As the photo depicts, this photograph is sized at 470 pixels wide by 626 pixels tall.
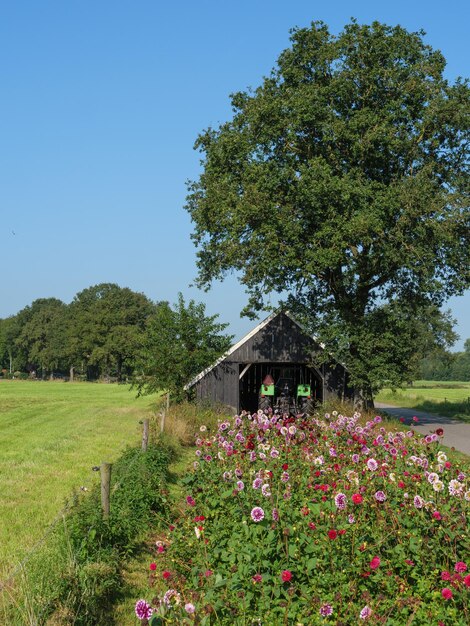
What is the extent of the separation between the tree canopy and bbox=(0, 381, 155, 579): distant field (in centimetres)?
892

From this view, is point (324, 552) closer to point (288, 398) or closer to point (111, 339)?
point (288, 398)

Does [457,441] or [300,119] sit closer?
[457,441]

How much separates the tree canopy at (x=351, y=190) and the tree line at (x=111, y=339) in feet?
8.87

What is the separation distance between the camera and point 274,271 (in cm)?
2675

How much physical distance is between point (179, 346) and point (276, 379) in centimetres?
747

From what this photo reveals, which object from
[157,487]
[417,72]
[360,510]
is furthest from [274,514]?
[417,72]

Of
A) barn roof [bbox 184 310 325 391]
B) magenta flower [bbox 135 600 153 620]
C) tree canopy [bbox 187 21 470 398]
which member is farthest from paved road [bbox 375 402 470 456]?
magenta flower [bbox 135 600 153 620]

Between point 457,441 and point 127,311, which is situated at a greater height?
point 127,311

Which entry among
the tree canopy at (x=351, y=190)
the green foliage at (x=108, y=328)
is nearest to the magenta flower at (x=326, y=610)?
the tree canopy at (x=351, y=190)

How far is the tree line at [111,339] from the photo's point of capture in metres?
29.9

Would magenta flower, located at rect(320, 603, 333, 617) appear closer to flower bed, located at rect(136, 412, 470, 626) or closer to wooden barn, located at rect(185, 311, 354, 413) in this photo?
flower bed, located at rect(136, 412, 470, 626)

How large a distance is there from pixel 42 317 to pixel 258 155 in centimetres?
9910

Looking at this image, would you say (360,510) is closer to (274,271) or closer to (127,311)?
(274,271)

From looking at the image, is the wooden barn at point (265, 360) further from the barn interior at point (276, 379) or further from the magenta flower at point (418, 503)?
the magenta flower at point (418, 503)
